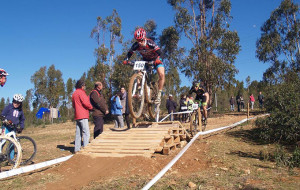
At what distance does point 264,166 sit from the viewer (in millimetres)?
4961

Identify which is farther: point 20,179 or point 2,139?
point 2,139

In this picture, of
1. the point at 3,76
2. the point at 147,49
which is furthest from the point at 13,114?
the point at 147,49

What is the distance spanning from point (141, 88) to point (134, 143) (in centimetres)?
149

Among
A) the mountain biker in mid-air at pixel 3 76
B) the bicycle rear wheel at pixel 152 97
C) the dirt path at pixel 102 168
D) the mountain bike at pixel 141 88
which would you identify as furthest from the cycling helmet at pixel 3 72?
the bicycle rear wheel at pixel 152 97

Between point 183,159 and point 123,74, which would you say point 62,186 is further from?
point 123,74

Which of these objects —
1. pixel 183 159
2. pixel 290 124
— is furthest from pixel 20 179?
pixel 290 124

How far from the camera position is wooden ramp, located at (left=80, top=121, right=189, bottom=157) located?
5342mm

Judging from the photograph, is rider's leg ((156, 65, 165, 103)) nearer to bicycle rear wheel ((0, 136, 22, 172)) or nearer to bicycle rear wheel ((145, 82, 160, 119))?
bicycle rear wheel ((145, 82, 160, 119))

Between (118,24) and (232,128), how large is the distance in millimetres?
21539

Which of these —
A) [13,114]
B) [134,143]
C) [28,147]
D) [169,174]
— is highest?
[13,114]

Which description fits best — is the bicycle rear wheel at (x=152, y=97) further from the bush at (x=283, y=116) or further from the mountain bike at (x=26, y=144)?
the bush at (x=283, y=116)

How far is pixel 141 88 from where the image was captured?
6434 millimetres

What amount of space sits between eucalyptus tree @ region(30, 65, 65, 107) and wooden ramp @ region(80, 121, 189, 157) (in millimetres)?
45146

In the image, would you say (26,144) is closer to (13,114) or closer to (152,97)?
(13,114)
